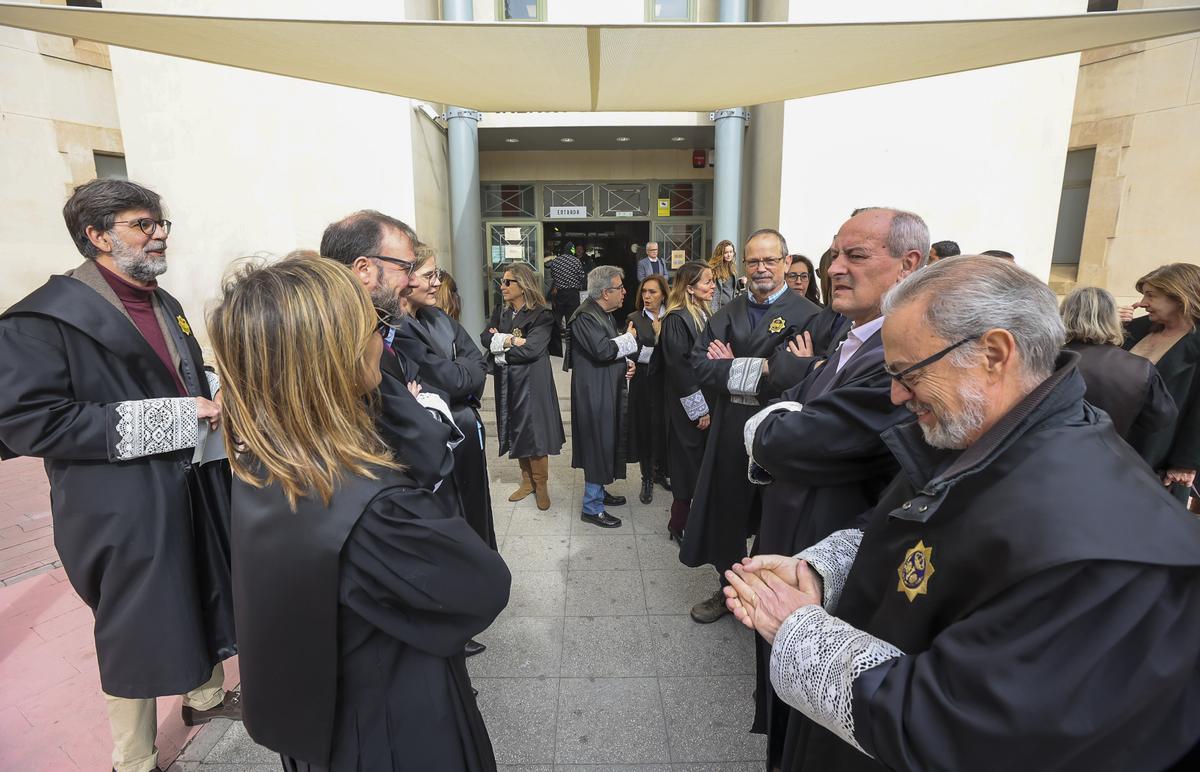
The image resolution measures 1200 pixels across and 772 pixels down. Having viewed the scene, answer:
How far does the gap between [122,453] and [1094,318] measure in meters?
4.46

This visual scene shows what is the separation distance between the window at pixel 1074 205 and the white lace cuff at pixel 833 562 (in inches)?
452

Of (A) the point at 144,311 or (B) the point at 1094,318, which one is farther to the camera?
(B) the point at 1094,318

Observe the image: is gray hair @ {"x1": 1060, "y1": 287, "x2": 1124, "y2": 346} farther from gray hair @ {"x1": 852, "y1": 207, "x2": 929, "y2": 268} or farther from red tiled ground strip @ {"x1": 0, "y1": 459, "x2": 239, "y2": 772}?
red tiled ground strip @ {"x1": 0, "y1": 459, "x2": 239, "y2": 772}

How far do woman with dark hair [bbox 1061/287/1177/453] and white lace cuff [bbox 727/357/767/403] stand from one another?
1.61 m

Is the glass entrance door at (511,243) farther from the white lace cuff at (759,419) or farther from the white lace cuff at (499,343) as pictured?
the white lace cuff at (759,419)

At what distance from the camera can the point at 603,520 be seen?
4.67 m

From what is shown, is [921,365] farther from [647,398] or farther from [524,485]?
[524,485]

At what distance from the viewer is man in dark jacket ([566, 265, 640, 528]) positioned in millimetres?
4715

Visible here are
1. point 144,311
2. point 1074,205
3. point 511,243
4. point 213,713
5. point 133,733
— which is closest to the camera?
point 133,733

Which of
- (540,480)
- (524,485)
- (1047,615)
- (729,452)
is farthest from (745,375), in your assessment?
(524,485)

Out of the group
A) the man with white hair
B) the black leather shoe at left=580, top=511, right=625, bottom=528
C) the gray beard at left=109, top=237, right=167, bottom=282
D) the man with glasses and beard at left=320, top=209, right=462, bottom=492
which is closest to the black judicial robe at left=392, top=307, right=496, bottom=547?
the man with glasses and beard at left=320, top=209, right=462, bottom=492

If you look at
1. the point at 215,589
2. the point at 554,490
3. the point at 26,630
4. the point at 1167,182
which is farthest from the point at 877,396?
the point at 1167,182

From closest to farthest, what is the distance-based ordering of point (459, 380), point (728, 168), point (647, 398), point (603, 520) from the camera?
point (459, 380) → point (603, 520) → point (647, 398) → point (728, 168)

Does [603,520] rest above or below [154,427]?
below
